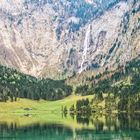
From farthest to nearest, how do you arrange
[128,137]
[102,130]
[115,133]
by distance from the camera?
[102,130] → [115,133] → [128,137]

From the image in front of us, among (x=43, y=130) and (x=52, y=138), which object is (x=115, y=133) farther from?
(x=43, y=130)

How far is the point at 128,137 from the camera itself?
137125mm

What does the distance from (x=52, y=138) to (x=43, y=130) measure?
1133 inches

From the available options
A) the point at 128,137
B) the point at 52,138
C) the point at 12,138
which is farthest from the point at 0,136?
the point at 128,137

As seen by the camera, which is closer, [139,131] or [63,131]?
[139,131]

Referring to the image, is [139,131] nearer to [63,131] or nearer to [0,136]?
[63,131]

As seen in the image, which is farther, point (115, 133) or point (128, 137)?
point (115, 133)

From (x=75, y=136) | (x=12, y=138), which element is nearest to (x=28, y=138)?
(x=12, y=138)

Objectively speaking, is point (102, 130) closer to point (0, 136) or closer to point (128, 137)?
point (128, 137)

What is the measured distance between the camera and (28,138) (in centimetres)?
14425

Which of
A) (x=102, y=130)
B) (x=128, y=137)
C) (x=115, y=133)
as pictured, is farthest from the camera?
A: (x=102, y=130)

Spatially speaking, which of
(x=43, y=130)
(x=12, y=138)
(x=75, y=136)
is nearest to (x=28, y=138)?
(x=12, y=138)

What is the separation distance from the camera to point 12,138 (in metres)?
144

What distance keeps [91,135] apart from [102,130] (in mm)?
18302
